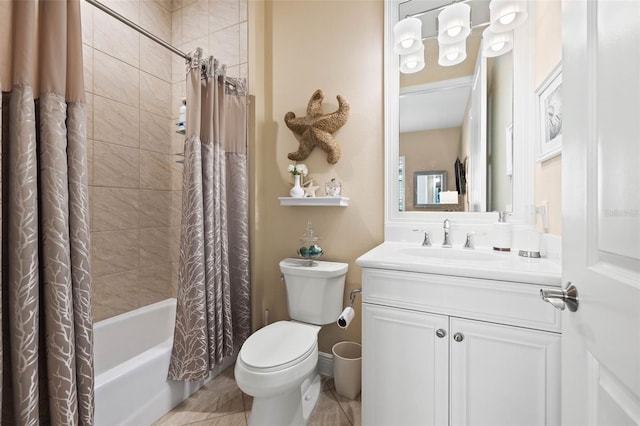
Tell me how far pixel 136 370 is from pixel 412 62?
85.4 inches

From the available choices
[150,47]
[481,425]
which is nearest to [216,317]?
[481,425]

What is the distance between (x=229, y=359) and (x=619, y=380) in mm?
1974

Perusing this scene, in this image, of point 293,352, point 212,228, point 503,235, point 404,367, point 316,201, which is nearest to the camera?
point 404,367

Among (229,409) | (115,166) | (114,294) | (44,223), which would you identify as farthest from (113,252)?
(229,409)

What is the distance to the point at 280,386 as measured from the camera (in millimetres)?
1225

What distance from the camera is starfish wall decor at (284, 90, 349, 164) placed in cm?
181

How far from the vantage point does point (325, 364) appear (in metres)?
1.90

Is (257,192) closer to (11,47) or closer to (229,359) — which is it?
(229,359)

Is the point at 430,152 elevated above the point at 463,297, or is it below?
above

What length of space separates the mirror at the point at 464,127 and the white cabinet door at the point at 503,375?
691 mm

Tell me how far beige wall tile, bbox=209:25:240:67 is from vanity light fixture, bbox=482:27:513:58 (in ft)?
5.03

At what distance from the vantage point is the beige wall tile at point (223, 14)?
206 cm

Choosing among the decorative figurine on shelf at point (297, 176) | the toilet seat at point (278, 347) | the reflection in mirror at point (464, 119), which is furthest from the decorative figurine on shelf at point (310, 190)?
the toilet seat at point (278, 347)

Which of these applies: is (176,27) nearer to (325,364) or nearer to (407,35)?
(407,35)
